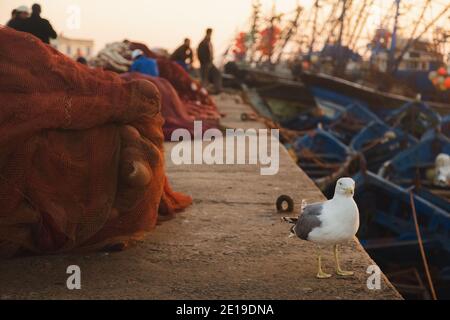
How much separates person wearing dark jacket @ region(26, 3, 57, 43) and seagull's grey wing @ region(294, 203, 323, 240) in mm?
5348

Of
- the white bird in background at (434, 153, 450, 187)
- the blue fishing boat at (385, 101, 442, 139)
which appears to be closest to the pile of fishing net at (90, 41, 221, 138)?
the white bird in background at (434, 153, 450, 187)

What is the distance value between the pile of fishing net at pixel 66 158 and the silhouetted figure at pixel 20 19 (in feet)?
13.6

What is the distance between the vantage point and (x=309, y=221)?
8.05 feet

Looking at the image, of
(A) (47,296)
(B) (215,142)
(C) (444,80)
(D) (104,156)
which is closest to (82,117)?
(D) (104,156)

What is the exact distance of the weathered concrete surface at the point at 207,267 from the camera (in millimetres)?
2447

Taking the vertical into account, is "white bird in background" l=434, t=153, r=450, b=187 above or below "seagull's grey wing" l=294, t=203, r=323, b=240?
below

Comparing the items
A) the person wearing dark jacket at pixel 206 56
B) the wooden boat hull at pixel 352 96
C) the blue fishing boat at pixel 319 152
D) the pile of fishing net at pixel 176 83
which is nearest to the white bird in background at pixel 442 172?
the blue fishing boat at pixel 319 152

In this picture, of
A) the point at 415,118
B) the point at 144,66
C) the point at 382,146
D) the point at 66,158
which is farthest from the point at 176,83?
the point at 66,158

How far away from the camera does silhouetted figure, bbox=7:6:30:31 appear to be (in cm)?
677

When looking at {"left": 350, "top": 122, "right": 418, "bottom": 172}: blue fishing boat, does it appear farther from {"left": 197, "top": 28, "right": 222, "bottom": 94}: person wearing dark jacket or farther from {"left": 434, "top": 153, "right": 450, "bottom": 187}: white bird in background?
{"left": 197, "top": 28, "right": 222, "bottom": 94}: person wearing dark jacket

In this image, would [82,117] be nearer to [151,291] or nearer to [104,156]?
[104,156]

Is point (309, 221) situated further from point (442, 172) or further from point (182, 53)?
→ point (182, 53)

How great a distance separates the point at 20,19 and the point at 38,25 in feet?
0.90

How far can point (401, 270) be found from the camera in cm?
541
